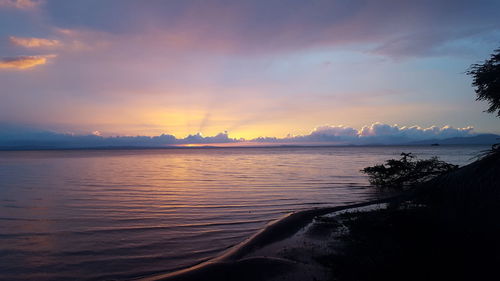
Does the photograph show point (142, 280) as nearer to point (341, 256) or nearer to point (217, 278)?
point (217, 278)

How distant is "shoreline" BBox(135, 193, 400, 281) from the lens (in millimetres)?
8148

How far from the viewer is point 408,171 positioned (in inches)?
844

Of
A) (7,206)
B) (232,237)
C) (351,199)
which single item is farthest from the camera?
(351,199)

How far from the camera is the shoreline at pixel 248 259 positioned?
8.15m

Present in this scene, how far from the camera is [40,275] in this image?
8758 mm

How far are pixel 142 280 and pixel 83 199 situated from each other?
Result: 48.3ft

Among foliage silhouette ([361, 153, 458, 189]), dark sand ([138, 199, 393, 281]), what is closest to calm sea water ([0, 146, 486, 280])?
dark sand ([138, 199, 393, 281])

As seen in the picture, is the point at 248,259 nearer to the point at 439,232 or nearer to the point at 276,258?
the point at 276,258

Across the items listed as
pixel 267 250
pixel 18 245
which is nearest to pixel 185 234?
pixel 267 250

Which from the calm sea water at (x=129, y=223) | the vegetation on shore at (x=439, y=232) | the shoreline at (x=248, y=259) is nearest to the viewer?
the vegetation on shore at (x=439, y=232)

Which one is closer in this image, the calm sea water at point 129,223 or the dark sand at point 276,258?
the dark sand at point 276,258

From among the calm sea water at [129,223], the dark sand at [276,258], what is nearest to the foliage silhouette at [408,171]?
the calm sea water at [129,223]

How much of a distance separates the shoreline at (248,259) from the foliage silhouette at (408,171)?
15.8ft

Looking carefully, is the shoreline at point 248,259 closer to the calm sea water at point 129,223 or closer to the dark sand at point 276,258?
the dark sand at point 276,258
